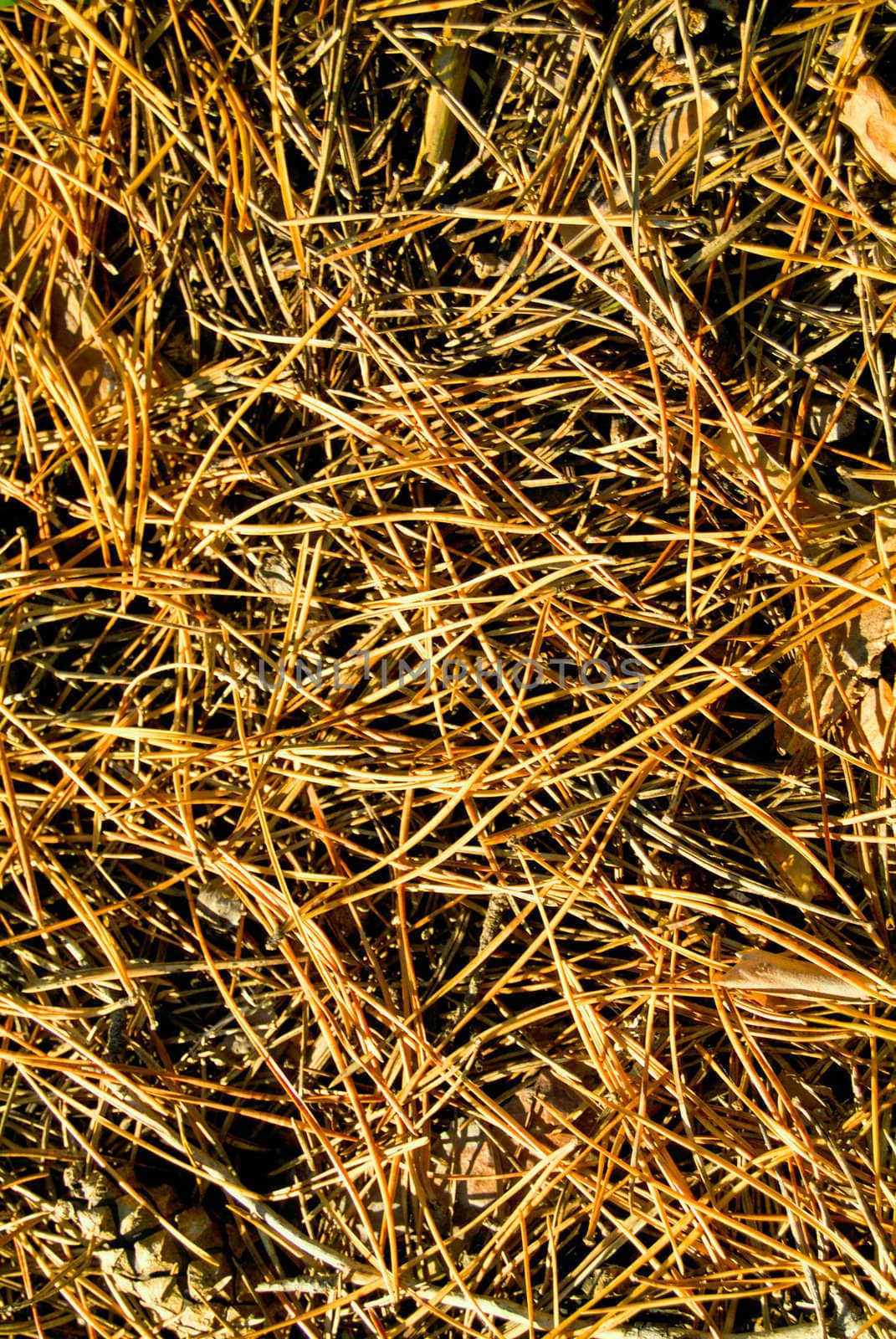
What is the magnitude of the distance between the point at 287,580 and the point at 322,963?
53cm

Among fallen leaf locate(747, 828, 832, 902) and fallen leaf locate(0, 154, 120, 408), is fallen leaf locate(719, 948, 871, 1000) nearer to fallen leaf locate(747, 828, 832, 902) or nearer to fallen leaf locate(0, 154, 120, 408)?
fallen leaf locate(747, 828, 832, 902)

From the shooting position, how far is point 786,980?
1.09 meters

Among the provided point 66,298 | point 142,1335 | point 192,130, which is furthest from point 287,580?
point 142,1335

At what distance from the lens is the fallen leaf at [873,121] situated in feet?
3.31

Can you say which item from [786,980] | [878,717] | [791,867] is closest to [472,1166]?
[786,980]

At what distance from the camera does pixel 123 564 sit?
1209 mm

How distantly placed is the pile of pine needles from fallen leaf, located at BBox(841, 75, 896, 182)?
2 cm

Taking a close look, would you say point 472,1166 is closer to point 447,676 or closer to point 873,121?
point 447,676

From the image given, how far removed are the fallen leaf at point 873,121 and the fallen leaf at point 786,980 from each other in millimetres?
996

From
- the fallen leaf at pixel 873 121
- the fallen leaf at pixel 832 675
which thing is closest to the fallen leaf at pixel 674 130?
the fallen leaf at pixel 873 121

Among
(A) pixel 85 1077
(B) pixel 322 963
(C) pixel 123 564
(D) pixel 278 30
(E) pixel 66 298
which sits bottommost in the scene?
(A) pixel 85 1077

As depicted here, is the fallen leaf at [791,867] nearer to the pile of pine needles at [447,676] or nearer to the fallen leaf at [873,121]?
the pile of pine needles at [447,676]

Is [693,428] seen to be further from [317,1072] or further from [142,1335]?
[142,1335]

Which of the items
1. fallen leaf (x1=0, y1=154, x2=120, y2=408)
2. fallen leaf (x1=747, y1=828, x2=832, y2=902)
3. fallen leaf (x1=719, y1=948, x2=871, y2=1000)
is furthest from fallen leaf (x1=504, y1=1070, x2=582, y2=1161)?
fallen leaf (x1=0, y1=154, x2=120, y2=408)
